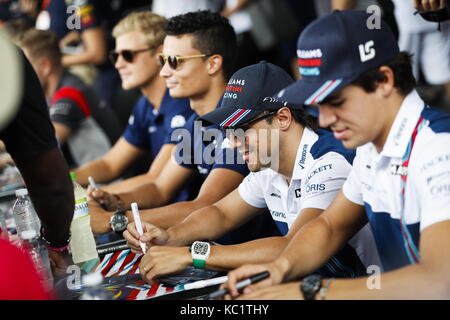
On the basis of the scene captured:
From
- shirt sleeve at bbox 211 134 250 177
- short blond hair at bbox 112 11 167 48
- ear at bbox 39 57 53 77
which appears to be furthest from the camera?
ear at bbox 39 57 53 77

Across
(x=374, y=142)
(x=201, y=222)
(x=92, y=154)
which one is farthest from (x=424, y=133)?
(x=92, y=154)

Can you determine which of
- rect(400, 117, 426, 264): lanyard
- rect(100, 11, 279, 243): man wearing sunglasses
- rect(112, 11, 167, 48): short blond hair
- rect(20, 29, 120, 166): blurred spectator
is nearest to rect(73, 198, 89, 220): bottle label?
rect(100, 11, 279, 243): man wearing sunglasses

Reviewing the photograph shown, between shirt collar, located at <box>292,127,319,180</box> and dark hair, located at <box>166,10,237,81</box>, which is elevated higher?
dark hair, located at <box>166,10,237,81</box>

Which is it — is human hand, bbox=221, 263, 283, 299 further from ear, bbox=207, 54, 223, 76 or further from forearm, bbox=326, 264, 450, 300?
ear, bbox=207, 54, 223, 76

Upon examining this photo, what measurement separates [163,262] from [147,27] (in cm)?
247

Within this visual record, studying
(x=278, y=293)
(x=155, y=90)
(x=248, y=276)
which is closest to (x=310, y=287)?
(x=278, y=293)

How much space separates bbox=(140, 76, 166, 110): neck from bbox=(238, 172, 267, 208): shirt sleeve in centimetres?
161

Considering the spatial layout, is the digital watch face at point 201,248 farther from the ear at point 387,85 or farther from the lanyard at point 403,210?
the ear at point 387,85

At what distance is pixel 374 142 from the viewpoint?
7.16 ft

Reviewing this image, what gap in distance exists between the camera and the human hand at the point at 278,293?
194 cm

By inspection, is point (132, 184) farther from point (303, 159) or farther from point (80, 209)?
point (303, 159)

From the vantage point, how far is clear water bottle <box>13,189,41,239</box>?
3.06m

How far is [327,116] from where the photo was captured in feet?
6.90
